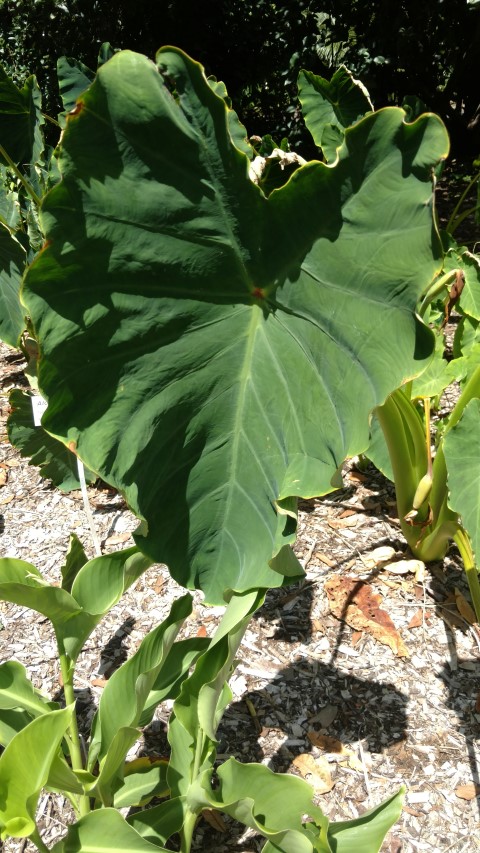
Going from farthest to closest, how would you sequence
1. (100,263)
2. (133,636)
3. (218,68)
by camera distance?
(218,68)
(133,636)
(100,263)

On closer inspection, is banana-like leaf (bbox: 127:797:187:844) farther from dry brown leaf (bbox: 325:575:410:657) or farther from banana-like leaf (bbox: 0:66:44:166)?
banana-like leaf (bbox: 0:66:44:166)

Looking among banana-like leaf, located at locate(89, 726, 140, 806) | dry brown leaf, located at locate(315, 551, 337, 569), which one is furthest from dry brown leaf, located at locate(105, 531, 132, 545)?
banana-like leaf, located at locate(89, 726, 140, 806)

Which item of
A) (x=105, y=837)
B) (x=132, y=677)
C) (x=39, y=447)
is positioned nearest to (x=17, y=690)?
(x=132, y=677)

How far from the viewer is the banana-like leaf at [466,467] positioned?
1.43m

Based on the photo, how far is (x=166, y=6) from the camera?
534cm

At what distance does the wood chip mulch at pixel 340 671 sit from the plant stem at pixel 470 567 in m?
0.21

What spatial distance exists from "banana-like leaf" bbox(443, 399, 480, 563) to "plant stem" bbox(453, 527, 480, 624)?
0.78 feet

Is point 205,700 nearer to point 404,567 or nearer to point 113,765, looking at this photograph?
point 113,765

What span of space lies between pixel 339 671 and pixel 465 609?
42 centimetres

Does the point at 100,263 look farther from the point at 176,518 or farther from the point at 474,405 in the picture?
the point at 474,405

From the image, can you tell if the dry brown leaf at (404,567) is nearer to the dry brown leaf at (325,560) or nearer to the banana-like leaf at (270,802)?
the dry brown leaf at (325,560)

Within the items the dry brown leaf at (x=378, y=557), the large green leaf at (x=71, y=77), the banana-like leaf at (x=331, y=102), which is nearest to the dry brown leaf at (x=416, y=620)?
the dry brown leaf at (x=378, y=557)

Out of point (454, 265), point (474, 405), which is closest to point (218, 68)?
point (454, 265)

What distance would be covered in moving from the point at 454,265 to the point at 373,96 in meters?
3.00
